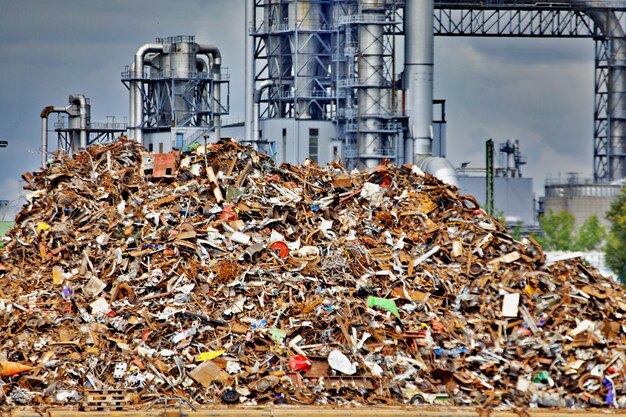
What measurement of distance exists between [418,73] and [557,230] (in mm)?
18200

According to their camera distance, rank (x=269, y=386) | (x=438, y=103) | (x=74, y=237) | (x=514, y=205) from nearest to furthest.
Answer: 1. (x=269, y=386)
2. (x=74, y=237)
3. (x=438, y=103)
4. (x=514, y=205)

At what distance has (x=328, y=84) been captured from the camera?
47.4 m

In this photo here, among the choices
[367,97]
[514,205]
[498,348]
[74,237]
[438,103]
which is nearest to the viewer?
[498,348]

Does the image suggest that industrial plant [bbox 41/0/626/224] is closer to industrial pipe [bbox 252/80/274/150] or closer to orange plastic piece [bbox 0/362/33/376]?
industrial pipe [bbox 252/80/274/150]

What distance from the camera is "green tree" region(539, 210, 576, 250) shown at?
59.6 m

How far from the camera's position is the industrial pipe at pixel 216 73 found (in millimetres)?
51812

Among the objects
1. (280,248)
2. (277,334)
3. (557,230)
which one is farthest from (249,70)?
(277,334)

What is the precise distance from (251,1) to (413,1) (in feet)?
23.8

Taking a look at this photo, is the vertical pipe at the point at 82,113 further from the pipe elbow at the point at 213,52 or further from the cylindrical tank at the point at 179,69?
the pipe elbow at the point at 213,52

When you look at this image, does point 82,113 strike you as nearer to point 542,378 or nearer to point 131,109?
point 131,109

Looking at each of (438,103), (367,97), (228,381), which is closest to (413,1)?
(367,97)

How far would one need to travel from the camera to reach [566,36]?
177 ft

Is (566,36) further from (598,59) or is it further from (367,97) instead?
(367,97)

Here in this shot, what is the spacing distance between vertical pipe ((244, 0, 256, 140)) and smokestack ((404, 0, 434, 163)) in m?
6.88
